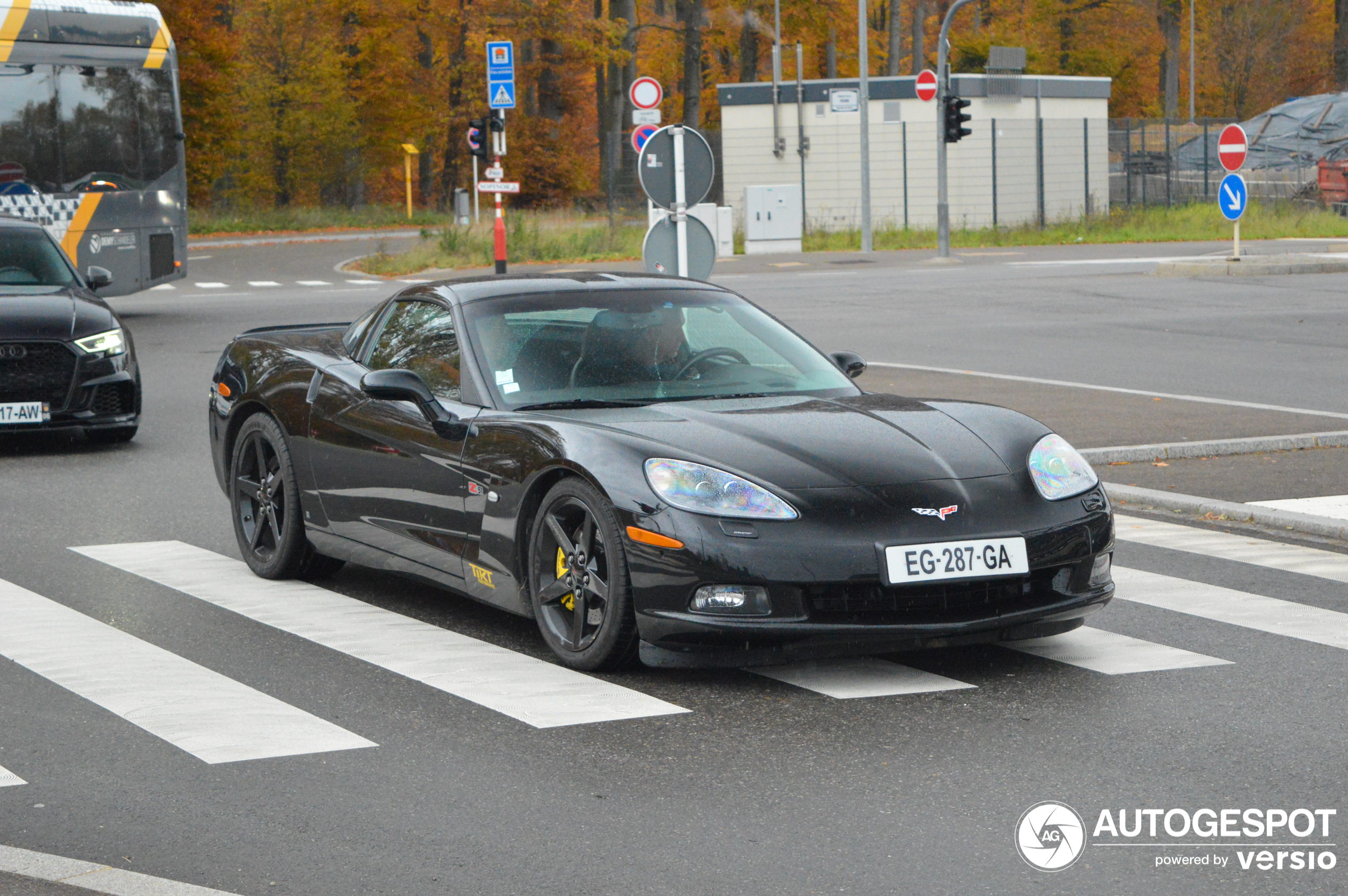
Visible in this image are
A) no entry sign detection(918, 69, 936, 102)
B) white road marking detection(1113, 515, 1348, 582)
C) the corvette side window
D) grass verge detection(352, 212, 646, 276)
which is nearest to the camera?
the corvette side window

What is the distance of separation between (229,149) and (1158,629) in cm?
5715

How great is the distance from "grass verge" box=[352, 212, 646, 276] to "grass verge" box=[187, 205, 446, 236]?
16020 mm

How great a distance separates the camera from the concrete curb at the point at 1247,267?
28875 mm

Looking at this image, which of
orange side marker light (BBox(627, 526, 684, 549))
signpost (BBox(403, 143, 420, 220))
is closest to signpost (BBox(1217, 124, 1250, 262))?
orange side marker light (BBox(627, 526, 684, 549))

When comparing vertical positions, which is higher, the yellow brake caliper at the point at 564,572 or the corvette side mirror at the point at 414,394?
the corvette side mirror at the point at 414,394

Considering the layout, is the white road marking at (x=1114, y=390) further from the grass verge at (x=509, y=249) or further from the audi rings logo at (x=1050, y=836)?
the grass verge at (x=509, y=249)

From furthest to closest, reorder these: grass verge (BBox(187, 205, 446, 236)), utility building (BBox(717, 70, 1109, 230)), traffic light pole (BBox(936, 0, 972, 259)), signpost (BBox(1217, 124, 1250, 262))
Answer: grass verge (BBox(187, 205, 446, 236))
utility building (BBox(717, 70, 1109, 230))
traffic light pole (BBox(936, 0, 972, 259))
signpost (BBox(1217, 124, 1250, 262))

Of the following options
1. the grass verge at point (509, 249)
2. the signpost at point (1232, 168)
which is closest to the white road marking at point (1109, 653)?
the signpost at point (1232, 168)

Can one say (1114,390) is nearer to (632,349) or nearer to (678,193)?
(678,193)

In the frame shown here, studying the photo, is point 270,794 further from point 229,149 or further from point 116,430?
point 229,149

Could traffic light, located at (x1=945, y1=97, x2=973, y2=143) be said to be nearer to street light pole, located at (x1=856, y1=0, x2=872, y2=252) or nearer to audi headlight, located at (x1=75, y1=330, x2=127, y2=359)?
street light pole, located at (x1=856, y1=0, x2=872, y2=252)

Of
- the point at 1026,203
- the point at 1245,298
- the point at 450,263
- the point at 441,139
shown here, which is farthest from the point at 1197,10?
the point at 1245,298

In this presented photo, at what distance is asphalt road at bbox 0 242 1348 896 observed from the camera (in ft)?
13.8

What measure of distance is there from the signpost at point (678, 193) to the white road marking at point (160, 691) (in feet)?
22.9
